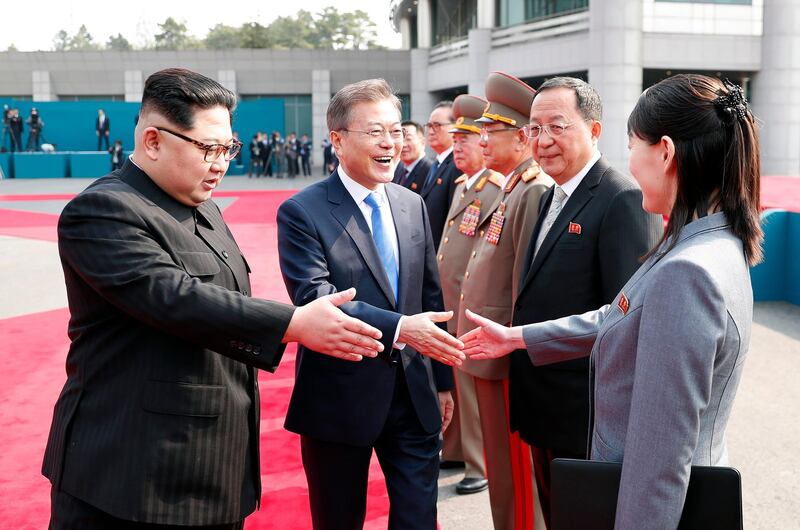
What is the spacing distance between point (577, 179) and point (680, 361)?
1.45 m

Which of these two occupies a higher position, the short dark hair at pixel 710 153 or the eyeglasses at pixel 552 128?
the eyeglasses at pixel 552 128

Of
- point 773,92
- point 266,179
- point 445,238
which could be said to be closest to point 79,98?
point 266,179

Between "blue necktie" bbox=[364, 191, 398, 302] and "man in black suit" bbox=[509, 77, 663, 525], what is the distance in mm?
510

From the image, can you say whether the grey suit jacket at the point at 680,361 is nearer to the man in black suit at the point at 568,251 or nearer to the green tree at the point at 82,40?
the man in black suit at the point at 568,251

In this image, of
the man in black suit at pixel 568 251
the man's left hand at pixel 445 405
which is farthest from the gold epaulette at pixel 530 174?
the man's left hand at pixel 445 405

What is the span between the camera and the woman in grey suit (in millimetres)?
1436

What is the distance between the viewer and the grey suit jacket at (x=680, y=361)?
4.67 ft

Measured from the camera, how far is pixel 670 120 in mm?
1570

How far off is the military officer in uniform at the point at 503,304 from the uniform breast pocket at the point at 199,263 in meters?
1.42

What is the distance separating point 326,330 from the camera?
6.13ft

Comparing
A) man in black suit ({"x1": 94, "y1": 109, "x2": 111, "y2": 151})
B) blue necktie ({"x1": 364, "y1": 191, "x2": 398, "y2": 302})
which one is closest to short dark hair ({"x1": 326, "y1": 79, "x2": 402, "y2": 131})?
blue necktie ({"x1": 364, "y1": 191, "x2": 398, "y2": 302})

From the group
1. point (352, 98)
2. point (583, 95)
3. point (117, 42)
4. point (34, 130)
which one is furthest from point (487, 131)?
point (117, 42)

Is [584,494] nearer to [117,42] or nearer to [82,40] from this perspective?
[117,42]

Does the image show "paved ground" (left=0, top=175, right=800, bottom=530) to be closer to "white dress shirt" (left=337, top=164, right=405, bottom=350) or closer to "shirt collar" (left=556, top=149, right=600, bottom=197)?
"white dress shirt" (left=337, top=164, right=405, bottom=350)
